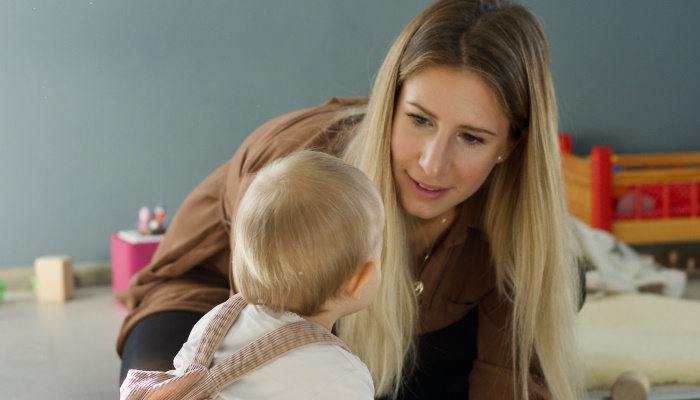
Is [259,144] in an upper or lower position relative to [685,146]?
upper

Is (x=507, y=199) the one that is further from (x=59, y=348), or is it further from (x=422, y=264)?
(x=59, y=348)

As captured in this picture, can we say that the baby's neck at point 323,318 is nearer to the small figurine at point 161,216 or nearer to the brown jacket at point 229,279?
the brown jacket at point 229,279

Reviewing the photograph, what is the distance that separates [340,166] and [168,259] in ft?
2.41

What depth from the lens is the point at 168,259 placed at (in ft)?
4.64

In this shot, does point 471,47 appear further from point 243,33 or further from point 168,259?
point 243,33

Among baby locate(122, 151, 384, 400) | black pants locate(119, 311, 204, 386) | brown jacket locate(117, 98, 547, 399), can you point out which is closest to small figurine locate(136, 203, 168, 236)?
brown jacket locate(117, 98, 547, 399)

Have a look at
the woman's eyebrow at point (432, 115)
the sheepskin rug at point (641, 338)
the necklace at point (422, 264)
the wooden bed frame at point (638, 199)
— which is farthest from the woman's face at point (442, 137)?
the wooden bed frame at point (638, 199)

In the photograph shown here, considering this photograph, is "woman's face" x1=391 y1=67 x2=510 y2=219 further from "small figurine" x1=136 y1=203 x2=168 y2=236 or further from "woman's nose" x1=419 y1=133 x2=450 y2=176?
"small figurine" x1=136 y1=203 x2=168 y2=236

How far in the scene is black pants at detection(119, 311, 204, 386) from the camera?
119 cm

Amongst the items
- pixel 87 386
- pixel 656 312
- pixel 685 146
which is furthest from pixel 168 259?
pixel 685 146

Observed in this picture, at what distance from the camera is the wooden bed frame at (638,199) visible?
9.48 ft

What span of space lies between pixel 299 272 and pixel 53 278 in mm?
1704

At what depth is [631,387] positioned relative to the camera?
1.61 metres

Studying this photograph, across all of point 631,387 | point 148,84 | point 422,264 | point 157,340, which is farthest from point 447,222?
point 148,84
